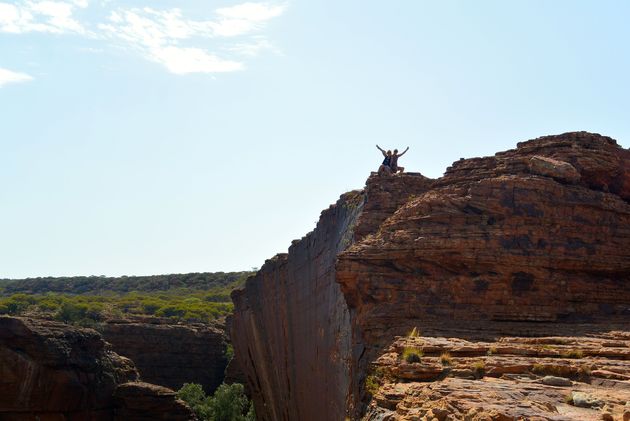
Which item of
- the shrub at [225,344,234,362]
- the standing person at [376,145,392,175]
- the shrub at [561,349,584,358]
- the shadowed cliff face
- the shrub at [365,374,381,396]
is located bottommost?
the shrub at [225,344,234,362]

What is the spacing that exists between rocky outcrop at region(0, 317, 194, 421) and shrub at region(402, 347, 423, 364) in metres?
21.2

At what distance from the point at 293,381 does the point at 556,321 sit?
13442 millimetres

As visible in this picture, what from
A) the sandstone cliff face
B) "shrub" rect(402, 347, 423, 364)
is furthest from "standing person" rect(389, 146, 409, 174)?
"shrub" rect(402, 347, 423, 364)

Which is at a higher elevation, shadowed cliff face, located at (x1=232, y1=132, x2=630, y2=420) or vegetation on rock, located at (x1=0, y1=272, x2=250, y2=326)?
shadowed cliff face, located at (x1=232, y1=132, x2=630, y2=420)

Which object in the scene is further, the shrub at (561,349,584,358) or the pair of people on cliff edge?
the pair of people on cliff edge

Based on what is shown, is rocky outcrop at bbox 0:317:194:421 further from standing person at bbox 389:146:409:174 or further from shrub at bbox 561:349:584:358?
shrub at bbox 561:349:584:358

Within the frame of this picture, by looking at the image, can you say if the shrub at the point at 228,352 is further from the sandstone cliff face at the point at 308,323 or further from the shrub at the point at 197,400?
the sandstone cliff face at the point at 308,323

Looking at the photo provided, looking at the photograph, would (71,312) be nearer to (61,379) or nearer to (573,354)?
(61,379)

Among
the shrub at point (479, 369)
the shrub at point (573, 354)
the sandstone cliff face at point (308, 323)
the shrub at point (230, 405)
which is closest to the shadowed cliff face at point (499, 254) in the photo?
the sandstone cliff face at point (308, 323)

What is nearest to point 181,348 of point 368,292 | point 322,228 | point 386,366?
point 322,228

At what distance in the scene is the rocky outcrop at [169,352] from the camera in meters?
46.5

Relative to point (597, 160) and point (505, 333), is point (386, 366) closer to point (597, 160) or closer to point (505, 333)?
point (505, 333)

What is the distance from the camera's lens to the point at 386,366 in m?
12.5

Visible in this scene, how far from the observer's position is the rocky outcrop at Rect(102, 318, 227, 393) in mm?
46531
